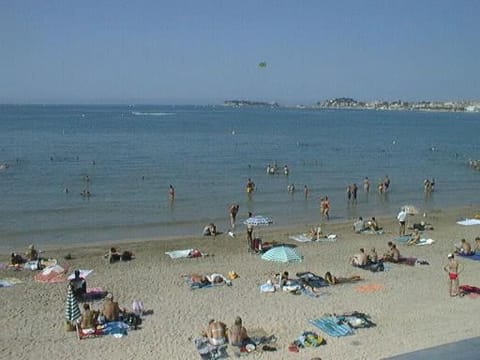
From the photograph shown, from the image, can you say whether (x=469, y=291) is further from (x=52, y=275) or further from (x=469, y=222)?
(x=52, y=275)

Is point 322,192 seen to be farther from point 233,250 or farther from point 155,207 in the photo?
point 233,250

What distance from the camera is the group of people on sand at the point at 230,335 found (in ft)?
39.9

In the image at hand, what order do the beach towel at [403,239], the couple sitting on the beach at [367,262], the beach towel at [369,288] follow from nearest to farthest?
the beach towel at [369,288]
the couple sitting on the beach at [367,262]
the beach towel at [403,239]

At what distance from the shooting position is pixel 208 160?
5281 centimetres

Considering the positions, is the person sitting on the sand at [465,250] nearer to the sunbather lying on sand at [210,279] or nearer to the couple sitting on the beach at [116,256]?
the sunbather lying on sand at [210,279]

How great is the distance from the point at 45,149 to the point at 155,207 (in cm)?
3487

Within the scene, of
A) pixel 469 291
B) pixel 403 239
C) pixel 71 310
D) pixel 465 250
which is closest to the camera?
pixel 71 310

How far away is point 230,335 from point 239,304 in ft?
8.41

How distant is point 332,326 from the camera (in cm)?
1315

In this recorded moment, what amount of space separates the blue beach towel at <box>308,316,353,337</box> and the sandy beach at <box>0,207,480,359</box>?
16cm

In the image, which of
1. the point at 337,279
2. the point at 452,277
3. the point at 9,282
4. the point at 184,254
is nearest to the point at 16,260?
the point at 9,282

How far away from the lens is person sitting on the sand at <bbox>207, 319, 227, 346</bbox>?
12.2m

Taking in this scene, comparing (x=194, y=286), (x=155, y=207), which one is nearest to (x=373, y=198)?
(x=155, y=207)

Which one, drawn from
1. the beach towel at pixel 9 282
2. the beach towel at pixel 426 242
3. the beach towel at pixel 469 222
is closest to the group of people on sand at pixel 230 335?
the beach towel at pixel 9 282
